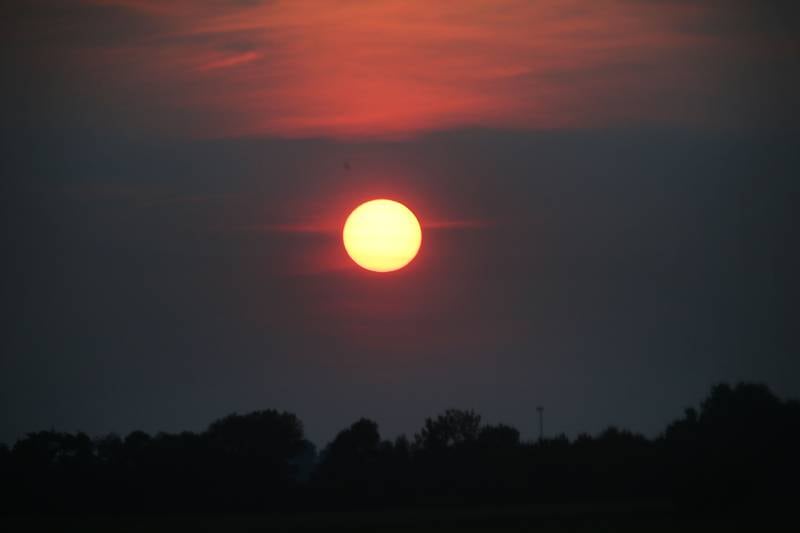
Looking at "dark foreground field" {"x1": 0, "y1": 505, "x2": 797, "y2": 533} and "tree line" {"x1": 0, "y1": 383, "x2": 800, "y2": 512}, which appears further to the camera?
"tree line" {"x1": 0, "y1": 383, "x2": 800, "y2": 512}

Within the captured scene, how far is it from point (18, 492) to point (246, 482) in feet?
35.2

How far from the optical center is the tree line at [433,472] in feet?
162

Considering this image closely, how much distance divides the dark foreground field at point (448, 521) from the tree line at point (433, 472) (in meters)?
2.53

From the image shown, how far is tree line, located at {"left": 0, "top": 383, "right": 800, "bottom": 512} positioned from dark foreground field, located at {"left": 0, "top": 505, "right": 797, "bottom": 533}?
253 cm

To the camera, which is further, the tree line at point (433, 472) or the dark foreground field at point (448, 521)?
the tree line at point (433, 472)

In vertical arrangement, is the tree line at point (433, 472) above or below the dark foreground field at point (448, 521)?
above

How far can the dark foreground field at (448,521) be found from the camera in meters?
41.3

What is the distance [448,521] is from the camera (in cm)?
4675

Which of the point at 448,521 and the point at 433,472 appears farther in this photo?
the point at 433,472

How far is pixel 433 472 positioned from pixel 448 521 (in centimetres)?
1354

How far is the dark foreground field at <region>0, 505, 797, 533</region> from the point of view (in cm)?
4131

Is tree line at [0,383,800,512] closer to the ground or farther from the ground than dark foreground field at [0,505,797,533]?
farther from the ground

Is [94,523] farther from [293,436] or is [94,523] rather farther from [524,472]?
[293,436]

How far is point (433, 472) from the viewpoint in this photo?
60281mm
